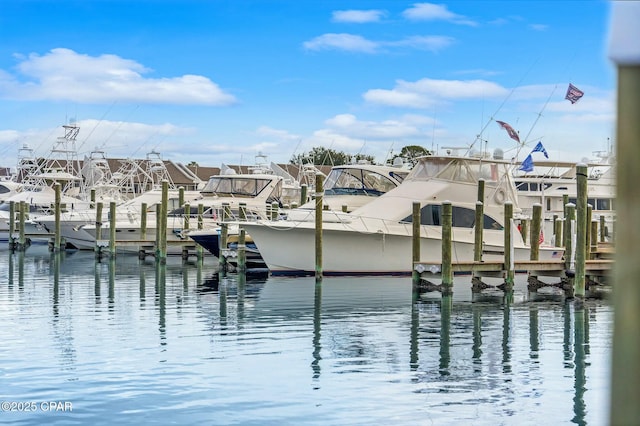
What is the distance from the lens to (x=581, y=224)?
20.4 m

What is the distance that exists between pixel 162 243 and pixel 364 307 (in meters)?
14.1

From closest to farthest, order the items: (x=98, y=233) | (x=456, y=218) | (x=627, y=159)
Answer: (x=627, y=159) → (x=456, y=218) → (x=98, y=233)

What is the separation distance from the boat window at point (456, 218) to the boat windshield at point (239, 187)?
16384 mm

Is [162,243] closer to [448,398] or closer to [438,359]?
[438,359]

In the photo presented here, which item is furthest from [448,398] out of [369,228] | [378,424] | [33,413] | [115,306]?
[369,228]

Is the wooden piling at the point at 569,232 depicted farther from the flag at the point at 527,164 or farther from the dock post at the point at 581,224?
the flag at the point at 527,164

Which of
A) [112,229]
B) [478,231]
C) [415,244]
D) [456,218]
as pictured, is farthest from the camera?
[112,229]

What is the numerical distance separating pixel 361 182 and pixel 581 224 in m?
15.3

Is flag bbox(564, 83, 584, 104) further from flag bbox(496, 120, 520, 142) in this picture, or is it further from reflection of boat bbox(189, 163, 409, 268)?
reflection of boat bbox(189, 163, 409, 268)

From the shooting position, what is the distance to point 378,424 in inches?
431

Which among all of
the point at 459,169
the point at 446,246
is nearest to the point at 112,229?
the point at 459,169

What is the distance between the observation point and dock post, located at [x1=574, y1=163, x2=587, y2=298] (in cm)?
2044

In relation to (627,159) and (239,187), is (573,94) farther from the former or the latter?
(627,159)

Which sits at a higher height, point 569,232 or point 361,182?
point 361,182
